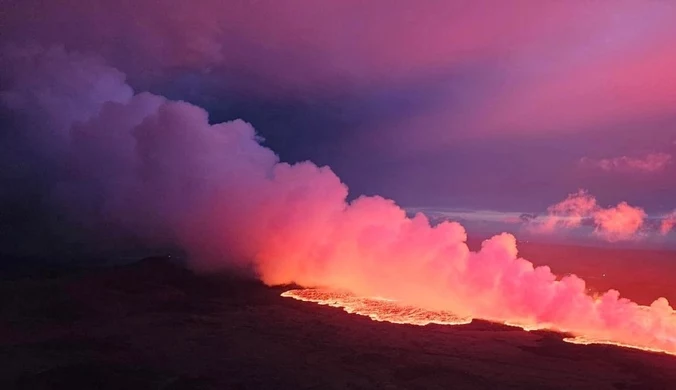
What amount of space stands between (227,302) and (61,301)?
2125 cm

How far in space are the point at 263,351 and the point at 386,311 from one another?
78.4 feet

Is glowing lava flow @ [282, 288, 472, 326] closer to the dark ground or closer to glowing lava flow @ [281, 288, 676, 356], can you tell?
glowing lava flow @ [281, 288, 676, 356]

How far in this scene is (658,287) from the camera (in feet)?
336

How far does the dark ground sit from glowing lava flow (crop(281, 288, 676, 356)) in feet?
7.33

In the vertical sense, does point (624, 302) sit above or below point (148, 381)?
above

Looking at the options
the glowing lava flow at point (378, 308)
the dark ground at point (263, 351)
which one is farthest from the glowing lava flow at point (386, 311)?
the dark ground at point (263, 351)

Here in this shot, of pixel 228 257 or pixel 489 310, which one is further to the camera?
pixel 228 257

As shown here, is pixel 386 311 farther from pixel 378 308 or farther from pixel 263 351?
pixel 263 351

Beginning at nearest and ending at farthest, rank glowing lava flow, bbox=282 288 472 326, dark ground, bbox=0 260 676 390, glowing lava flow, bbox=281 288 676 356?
1. dark ground, bbox=0 260 676 390
2. glowing lava flow, bbox=281 288 676 356
3. glowing lava flow, bbox=282 288 472 326

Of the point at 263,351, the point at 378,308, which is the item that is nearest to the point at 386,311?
the point at 378,308

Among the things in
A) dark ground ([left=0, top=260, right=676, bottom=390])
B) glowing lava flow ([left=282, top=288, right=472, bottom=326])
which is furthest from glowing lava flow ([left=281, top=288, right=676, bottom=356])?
dark ground ([left=0, top=260, right=676, bottom=390])

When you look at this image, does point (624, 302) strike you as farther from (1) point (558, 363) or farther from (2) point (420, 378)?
(2) point (420, 378)

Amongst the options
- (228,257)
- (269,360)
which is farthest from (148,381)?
(228,257)

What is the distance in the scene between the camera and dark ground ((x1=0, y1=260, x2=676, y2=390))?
42.3 meters
